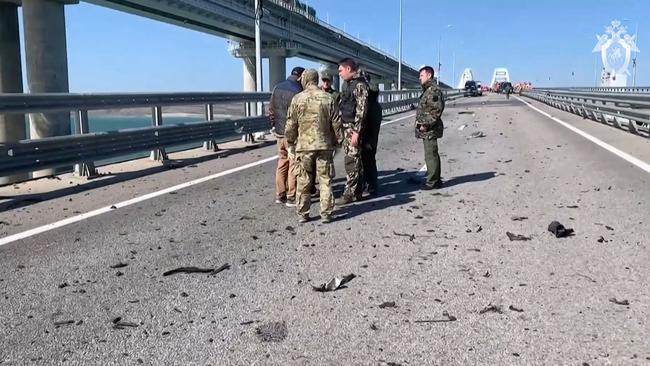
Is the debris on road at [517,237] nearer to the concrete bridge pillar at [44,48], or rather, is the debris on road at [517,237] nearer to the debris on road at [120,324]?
the debris on road at [120,324]

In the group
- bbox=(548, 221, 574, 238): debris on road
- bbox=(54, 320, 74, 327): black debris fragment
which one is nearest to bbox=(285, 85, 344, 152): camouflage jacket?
bbox=(548, 221, 574, 238): debris on road

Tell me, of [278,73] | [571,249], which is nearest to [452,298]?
[571,249]

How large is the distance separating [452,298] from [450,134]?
47.6 feet

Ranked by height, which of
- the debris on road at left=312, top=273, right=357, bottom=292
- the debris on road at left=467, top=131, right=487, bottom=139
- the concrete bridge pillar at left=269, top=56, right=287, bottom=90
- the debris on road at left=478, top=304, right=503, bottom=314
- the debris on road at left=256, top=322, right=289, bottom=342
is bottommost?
the debris on road at left=256, top=322, right=289, bottom=342

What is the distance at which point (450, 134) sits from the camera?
1816cm

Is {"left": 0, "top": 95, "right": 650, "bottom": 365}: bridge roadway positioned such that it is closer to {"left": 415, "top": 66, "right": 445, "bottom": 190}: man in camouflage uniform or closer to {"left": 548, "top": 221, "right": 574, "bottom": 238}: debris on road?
{"left": 548, "top": 221, "right": 574, "bottom": 238}: debris on road

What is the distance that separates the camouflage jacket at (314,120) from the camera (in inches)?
251

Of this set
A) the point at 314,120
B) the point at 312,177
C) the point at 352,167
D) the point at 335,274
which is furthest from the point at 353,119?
the point at 335,274

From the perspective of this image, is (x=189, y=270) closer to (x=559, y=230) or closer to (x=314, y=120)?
(x=314, y=120)

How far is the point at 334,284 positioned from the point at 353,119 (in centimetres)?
344

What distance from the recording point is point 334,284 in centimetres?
447

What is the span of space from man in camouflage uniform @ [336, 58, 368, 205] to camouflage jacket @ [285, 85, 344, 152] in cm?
95

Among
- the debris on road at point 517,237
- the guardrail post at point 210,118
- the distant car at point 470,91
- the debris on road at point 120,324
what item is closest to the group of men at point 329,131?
the debris on road at point 517,237

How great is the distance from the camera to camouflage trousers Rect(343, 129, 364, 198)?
24.6 feet
